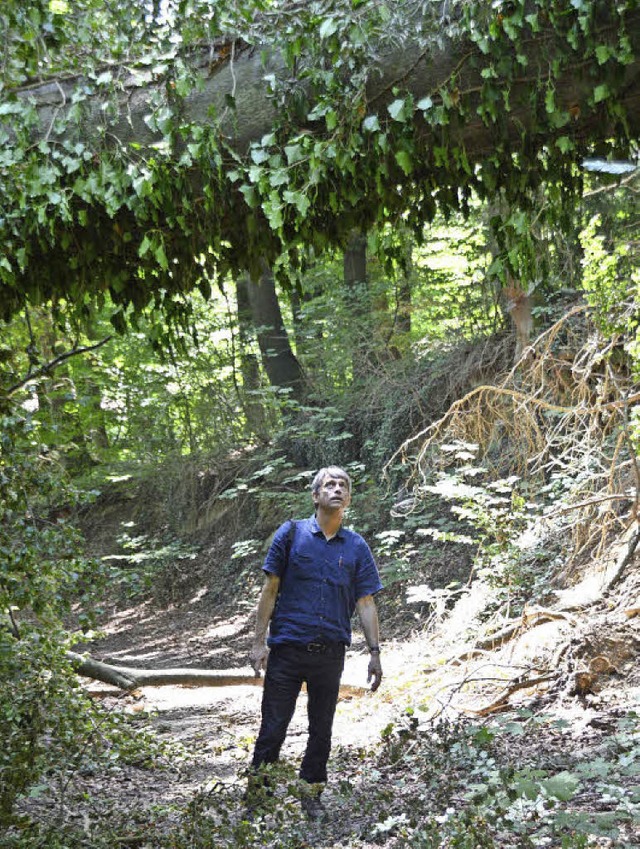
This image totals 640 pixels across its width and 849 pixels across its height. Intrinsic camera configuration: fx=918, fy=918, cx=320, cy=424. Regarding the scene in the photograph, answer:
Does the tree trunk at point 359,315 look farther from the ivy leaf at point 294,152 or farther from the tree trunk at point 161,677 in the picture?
the ivy leaf at point 294,152

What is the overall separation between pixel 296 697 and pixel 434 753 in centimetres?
84

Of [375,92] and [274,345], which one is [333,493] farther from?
[274,345]

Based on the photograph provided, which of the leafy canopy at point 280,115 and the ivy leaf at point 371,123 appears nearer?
the leafy canopy at point 280,115

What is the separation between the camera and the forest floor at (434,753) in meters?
3.96

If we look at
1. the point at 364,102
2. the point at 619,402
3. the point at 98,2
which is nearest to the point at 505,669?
the point at 619,402

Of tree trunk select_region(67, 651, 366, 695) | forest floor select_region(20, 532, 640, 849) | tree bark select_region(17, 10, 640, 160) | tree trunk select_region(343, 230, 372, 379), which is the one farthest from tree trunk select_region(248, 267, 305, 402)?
tree bark select_region(17, 10, 640, 160)

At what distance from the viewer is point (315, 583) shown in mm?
5086

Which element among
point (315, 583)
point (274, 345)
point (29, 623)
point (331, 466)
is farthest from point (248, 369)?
point (315, 583)

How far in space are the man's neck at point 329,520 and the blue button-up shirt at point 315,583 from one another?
0.08 feet

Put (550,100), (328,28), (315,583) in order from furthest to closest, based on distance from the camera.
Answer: (315,583), (328,28), (550,100)

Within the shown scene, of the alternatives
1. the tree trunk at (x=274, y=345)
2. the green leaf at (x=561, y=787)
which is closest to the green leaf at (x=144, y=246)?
the green leaf at (x=561, y=787)

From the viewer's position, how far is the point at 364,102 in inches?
149

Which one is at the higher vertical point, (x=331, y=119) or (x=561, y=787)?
(x=331, y=119)

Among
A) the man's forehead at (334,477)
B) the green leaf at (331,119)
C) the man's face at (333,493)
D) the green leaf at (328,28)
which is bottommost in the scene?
the man's face at (333,493)
